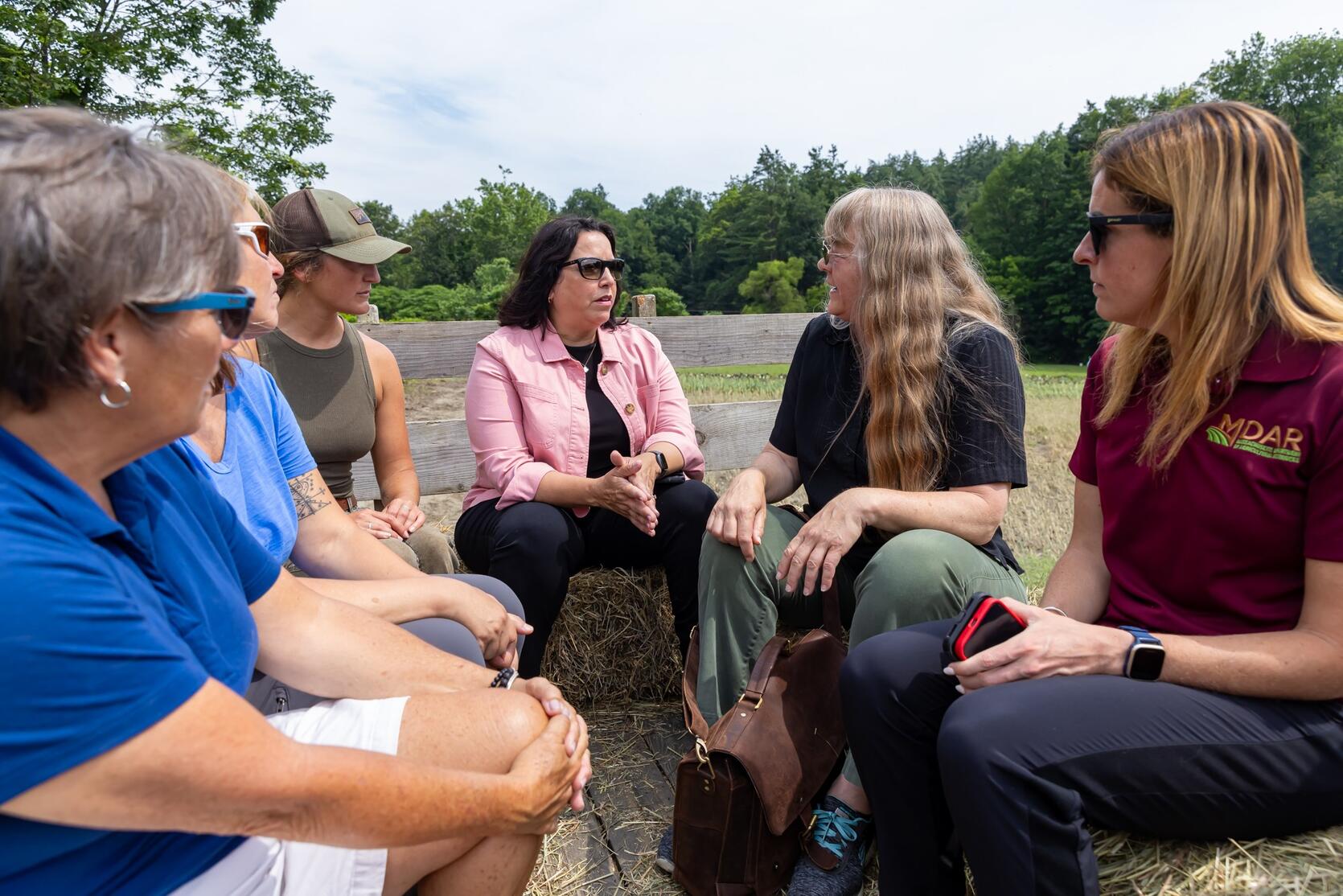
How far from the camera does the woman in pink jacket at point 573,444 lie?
9.85 ft

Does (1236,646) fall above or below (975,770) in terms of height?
above

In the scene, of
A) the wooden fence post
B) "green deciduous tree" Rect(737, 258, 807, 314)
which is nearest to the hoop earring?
the wooden fence post

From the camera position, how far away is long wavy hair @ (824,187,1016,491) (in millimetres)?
2574

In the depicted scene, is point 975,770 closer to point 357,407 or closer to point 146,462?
point 146,462

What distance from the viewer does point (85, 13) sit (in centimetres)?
1470

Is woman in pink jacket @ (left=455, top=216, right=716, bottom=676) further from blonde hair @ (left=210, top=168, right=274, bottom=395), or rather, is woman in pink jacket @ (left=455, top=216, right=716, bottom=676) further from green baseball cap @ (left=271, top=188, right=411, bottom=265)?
blonde hair @ (left=210, top=168, right=274, bottom=395)

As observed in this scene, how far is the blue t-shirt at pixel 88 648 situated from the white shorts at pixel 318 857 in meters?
0.03

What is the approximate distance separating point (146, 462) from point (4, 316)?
403 mm

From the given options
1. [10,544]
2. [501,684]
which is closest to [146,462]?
[10,544]

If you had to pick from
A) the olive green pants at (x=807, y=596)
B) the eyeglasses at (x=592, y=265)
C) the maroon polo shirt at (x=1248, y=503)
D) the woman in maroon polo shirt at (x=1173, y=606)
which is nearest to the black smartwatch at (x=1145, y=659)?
the woman in maroon polo shirt at (x=1173, y=606)

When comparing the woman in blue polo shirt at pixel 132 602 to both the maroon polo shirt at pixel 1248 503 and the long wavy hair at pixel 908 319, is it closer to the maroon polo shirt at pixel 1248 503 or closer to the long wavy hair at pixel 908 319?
the maroon polo shirt at pixel 1248 503

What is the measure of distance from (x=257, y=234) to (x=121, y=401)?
1.24 metres

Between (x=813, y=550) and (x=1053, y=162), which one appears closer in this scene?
(x=813, y=550)

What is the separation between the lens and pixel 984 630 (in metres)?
1.79
